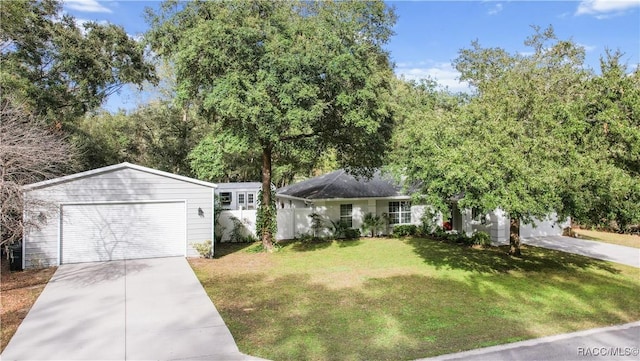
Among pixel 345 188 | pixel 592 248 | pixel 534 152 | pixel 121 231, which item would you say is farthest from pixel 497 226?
pixel 121 231

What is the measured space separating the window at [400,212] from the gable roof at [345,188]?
75 centimetres

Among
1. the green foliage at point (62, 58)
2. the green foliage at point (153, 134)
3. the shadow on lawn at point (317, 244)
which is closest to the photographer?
the green foliage at point (62, 58)

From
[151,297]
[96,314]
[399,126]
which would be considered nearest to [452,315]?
[151,297]

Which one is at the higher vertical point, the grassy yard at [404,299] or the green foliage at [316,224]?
the green foliage at [316,224]

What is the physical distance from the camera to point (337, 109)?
13.0m

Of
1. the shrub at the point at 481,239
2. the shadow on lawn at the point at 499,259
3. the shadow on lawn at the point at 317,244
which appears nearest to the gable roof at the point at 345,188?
the shadow on lawn at the point at 317,244

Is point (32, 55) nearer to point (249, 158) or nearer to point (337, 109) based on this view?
point (337, 109)

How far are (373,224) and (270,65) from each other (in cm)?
1023

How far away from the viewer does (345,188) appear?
19.6 m

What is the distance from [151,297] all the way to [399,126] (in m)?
11.1

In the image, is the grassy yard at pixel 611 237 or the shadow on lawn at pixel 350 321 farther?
the grassy yard at pixel 611 237

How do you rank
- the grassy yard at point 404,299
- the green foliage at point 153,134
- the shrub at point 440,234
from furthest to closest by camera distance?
the green foliage at point 153,134
the shrub at point 440,234
the grassy yard at point 404,299

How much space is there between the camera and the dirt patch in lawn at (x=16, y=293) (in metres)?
7.28

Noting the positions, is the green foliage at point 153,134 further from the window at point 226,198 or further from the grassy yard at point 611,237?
the grassy yard at point 611,237
